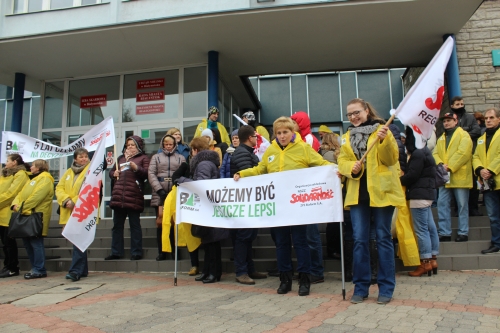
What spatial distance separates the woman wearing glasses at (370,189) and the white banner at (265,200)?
12.2 inches

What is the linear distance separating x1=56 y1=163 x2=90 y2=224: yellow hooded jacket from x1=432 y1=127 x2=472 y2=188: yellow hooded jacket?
591 cm

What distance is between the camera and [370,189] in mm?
4098

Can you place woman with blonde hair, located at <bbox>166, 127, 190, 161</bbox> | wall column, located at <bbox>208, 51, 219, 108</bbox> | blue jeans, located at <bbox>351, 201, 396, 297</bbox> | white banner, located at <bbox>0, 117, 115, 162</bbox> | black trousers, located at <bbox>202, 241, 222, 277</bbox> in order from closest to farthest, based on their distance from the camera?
blue jeans, located at <bbox>351, 201, 396, 297</bbox> < black trousers, located at <bbox>202, 241, 222, 277</bbox> < white banner, located at <bbox>0, 117, 115, 162</bbox> < woman with blonde hair, located at <bbox>166, 127, 190, 161</bbox> < wall column, located at <bbox>208, 51, 219, 108</bbox>

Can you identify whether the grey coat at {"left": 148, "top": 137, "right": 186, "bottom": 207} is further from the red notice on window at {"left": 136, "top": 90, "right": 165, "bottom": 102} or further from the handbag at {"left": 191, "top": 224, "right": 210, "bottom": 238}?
the red notice on window at {"left": 136, "top": 90, "right": 165, "bottom": 102}

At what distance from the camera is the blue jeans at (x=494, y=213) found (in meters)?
6.17

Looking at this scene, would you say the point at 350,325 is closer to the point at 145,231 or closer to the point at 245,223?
the point at 245,223

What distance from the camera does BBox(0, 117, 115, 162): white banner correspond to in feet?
23.9

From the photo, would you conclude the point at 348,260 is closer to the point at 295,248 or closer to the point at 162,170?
the point at 295,248

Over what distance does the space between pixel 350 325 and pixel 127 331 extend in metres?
1.82

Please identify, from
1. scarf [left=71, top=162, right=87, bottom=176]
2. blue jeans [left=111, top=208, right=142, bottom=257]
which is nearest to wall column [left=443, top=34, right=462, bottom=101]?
blue jeans [left=111, top=208, right=142, bottom=257]

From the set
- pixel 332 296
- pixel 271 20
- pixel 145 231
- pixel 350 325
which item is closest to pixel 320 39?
pixel 271 20

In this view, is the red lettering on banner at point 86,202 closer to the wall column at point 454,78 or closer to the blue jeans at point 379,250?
the blue jeans at point 379,250

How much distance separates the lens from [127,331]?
3420 millimetres

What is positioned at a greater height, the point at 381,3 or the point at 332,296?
the point at 381,3
